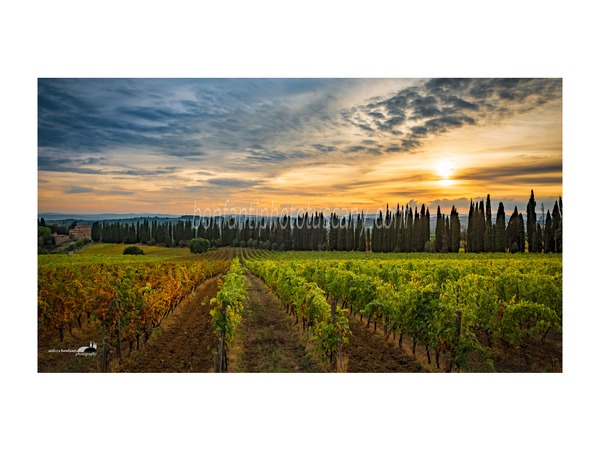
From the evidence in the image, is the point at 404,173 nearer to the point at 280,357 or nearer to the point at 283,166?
the point at 283,166

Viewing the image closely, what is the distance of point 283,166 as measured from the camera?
7.00 metres

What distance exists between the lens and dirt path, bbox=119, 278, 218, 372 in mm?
6320

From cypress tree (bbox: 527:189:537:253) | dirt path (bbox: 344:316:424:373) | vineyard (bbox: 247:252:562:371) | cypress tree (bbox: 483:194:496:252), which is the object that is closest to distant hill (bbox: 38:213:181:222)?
vineyard (bbox: 247:252:562:371)

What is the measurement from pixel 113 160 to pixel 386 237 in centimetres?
788

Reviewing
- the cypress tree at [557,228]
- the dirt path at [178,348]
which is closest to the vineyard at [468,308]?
the cypress tree at [557,228]

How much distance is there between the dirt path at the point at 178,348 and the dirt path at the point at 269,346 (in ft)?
1.87

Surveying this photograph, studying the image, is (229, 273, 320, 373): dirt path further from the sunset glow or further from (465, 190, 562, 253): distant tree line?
→ (465, 190, 562, 253): distant tree line

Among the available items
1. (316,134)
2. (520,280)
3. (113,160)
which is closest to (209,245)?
(113,160)

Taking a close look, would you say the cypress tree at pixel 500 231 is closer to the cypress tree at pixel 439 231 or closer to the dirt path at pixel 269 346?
the cypress tree at pixel 439 231

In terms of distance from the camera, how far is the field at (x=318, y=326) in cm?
624

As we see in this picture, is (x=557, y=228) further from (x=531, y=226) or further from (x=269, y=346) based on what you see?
(x=269, y=346)

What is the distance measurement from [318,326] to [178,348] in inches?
116

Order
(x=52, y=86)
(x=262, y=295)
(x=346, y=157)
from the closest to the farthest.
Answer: (x=52, y=86) → (x=346, y=157) → (x=262, y=295)

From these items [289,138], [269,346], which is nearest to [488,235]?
[289,138]
